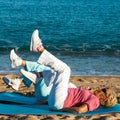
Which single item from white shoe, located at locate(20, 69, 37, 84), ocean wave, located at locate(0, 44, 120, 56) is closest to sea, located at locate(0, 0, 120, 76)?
ocean wave, located at locate(0, 44, 120, 56)

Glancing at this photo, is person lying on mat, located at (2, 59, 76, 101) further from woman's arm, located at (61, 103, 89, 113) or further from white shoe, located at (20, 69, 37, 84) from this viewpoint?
woman's arm, located at (61, 103, 89, 113)

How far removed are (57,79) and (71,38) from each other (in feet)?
57.4

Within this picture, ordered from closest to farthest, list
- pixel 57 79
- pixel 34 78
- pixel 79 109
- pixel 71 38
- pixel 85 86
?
pixel 57 79, pixel 79 109, pixel 34 78, pixel 85 86, pixel 71 38

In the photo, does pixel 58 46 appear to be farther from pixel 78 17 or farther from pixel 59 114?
pixel 78 17

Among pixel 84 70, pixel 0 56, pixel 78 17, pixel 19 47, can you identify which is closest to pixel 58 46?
pixel 19 47

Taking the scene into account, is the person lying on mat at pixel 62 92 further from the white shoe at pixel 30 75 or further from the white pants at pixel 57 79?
the white shoe at pixel 30 75

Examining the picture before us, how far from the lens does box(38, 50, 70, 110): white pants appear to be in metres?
7.73

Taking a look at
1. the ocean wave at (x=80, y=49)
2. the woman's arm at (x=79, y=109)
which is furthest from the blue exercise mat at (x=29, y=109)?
the ocean wave at (x=80, y=49)

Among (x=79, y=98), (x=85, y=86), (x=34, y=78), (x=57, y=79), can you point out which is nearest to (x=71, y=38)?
(x=85, y=86)

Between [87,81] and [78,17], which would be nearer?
[87,81]

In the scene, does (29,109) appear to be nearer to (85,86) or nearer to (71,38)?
(85,86)

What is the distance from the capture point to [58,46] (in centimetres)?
2198

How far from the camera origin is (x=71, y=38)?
83.2 ft

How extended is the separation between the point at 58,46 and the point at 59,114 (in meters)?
13.8
